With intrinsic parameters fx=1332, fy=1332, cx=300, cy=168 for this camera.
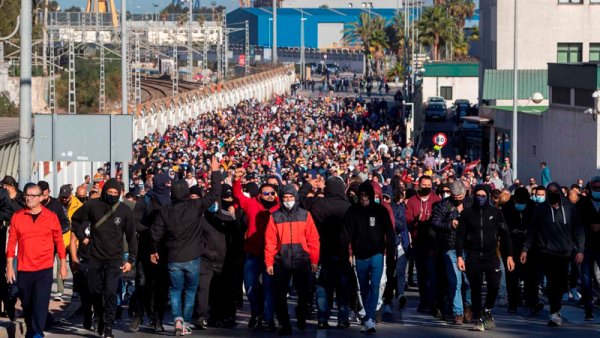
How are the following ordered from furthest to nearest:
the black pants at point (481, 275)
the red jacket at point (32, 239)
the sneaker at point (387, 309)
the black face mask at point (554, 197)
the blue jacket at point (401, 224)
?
1. the blue jacket at point (401, 224)
2. the sneaker at point (387, 309)
3. the black face mask at point (554, 197)
4. the black pants at point (481, 275)
5. the red jacket at point (32, 239)

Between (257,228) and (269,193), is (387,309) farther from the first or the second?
(269,193)

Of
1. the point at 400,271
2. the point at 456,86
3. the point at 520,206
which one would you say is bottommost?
the point at 400,271

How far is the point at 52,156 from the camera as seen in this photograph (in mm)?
21703

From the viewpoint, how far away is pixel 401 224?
16.7 metres

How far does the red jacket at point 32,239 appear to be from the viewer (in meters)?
12.9

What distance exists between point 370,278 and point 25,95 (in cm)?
595

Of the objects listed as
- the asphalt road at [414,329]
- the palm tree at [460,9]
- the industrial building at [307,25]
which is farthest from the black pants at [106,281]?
the industrial building at [307,25]

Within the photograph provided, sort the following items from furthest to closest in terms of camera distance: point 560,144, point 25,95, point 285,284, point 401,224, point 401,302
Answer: point 560,144 < point 25,95 < point 401,302 < point 401,224 < point 285,284

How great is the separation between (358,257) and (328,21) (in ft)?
560

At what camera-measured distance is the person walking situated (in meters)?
14.1

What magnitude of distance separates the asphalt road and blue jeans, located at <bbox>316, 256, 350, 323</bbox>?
264 mm

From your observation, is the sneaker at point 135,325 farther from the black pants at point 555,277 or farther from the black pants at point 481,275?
the black pants at point 555,277

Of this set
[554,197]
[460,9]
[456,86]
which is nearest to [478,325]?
[554,197]

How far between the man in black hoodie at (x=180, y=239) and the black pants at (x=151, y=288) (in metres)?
0.38
